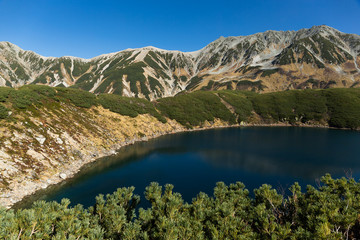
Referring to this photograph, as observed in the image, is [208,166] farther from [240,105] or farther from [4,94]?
[240,105]

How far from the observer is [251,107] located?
140m

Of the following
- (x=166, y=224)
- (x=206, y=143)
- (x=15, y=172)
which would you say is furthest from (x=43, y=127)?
(x=206, y=143)

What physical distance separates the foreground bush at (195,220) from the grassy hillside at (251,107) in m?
70.2

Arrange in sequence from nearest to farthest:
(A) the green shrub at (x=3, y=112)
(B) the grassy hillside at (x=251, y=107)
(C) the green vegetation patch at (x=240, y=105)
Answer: (A) the green shrub at (x=3, y=112) → (B) the grassy hillside at (x=251, y=107) → (C) the green vegetation patch at (x=240, y=105)

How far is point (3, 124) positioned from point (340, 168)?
8304cm

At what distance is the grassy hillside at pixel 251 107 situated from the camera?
96.1m

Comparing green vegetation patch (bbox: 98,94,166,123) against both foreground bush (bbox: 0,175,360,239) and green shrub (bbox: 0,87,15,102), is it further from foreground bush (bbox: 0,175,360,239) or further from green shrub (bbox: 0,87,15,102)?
foreground bush (bbox: 0,175,360,239)

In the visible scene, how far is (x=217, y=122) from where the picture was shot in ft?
389

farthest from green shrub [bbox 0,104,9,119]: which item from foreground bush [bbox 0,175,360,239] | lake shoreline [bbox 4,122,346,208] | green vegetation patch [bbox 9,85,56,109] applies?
foreground bush [bbox 0,175,360,239]

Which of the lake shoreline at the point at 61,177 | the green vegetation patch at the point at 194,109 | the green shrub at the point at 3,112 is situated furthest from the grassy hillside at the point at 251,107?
the green shrub at the point at 3,112

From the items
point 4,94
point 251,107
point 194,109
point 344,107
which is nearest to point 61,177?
point 4,94

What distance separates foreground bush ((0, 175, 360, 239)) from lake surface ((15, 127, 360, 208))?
43.8ft

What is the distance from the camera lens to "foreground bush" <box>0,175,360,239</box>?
1272 cm

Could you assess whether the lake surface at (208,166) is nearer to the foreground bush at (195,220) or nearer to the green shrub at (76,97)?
the foreground bush at (195,220)
